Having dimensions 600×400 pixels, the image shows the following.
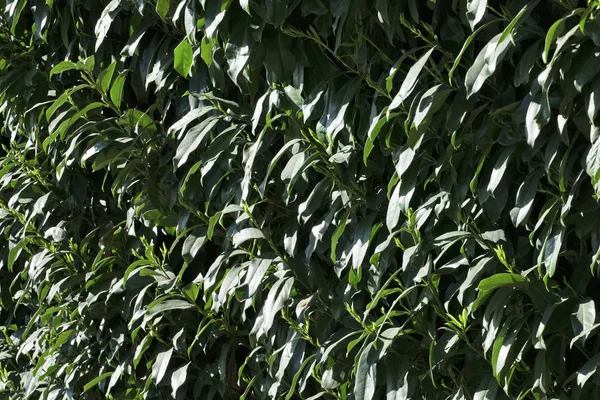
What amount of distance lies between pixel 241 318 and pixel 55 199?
Answer: 0.95 m

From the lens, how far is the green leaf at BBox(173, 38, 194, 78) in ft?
7.91

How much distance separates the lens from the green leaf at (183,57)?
241 centimetres

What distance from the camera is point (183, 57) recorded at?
2.42 m

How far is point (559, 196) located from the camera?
183 cm

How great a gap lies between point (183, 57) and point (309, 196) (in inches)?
Result: 21.4

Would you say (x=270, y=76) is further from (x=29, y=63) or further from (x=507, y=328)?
(x=29, y=63)

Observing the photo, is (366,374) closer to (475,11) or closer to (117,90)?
(475,11)

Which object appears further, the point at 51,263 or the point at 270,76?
the point at 51,263

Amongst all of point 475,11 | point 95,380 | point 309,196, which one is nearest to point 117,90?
point 309,196

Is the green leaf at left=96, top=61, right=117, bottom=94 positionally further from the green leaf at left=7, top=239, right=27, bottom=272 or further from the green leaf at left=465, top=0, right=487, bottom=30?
the green leaf at left=465, top=0, right=487, bottom=30

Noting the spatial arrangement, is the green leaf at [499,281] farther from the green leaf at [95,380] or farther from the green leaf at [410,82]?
the green leaf at [95,380]

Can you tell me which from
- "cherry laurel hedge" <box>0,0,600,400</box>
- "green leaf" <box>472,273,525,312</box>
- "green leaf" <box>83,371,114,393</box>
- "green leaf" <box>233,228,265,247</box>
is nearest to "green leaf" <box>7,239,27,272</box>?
"cherry laurel hedge" <box>0,0,600,400</box>

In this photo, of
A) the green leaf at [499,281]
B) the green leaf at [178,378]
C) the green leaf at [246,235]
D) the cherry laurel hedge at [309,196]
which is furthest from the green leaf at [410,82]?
the green leaf at [178,378]

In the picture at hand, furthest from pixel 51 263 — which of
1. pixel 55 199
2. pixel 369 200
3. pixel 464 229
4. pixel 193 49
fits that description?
pixel 464 229
